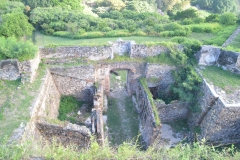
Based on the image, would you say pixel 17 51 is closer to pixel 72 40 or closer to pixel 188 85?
pixel 72 40

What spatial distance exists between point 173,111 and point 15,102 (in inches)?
311

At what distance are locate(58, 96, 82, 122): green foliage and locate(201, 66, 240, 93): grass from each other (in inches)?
288

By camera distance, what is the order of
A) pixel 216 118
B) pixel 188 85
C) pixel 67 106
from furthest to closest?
1. pixel 67 106
2. pixel 188 85
3. pixel 216 118

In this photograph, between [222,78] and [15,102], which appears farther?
[222,78]

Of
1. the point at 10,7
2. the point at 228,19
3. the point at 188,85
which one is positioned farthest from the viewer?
the point at 10,7

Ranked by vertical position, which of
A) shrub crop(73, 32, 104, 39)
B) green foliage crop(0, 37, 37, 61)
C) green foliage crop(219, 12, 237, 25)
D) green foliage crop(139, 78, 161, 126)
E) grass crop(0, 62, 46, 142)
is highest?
green foliage crop(219, 12, 237, 25)

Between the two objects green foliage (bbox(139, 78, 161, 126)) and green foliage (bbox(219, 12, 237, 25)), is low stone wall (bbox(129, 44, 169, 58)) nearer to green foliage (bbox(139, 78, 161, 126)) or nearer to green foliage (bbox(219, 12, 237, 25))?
green foliage (bbox(139, 78, 161, 126))

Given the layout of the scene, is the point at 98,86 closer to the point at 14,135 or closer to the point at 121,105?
the point at 121,105

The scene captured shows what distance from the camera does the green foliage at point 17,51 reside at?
35.9 ft

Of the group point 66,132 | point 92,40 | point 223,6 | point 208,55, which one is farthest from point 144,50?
point 223,6

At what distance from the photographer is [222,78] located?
1227 centimetres

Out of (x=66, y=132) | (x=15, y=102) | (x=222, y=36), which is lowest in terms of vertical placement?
(x=66, y=132)

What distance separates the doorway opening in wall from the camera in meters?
12.1

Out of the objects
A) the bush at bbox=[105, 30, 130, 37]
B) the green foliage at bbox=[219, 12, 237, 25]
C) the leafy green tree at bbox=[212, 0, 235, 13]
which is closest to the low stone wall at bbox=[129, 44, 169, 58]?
the bush at bbox=[105, 30, 130, 37]
